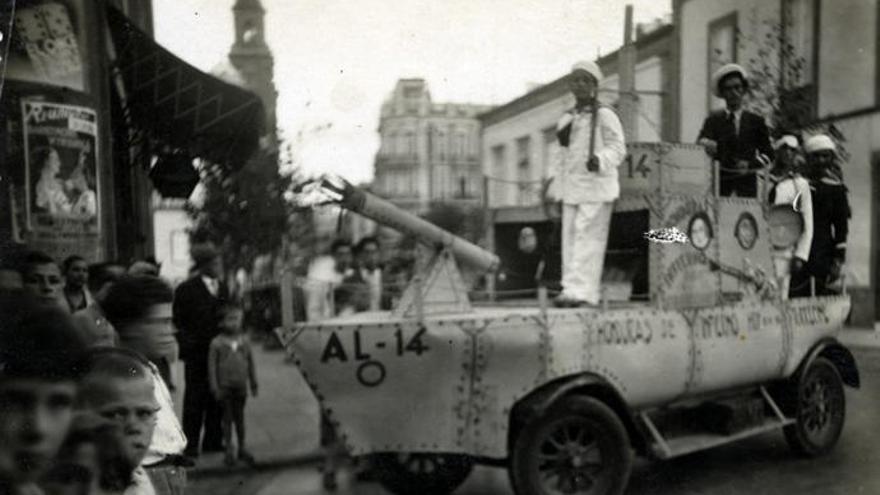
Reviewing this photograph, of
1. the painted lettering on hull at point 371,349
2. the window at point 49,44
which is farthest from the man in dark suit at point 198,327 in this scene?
the painted lettering on hull at point 371,349

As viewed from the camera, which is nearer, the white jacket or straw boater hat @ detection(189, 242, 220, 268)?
the white jacket

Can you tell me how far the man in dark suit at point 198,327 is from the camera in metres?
5.98

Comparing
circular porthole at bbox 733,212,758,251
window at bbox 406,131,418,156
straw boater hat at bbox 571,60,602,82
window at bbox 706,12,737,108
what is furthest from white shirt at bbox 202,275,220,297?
window at bbox 706,12,737,108

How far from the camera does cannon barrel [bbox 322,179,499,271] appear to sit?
4.40 m

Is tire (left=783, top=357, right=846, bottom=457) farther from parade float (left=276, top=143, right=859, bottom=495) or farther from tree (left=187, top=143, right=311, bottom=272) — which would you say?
tree (left=187, top=143, right=311, bottom=272)

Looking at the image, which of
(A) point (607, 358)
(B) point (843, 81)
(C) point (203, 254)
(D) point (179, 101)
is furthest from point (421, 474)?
(B) point (843, 81)

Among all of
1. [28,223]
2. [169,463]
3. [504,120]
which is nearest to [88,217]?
[28,223]

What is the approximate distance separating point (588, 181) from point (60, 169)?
3.60 m

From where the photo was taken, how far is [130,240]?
8.11 m

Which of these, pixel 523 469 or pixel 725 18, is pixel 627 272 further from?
pixel 725 18

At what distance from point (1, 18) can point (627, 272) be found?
184 inches

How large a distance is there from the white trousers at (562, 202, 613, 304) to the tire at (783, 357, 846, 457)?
2.17 meters

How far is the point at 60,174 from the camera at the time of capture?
470 cm

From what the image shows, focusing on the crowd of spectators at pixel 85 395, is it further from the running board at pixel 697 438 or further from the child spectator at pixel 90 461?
the running board at pixel 697 438
